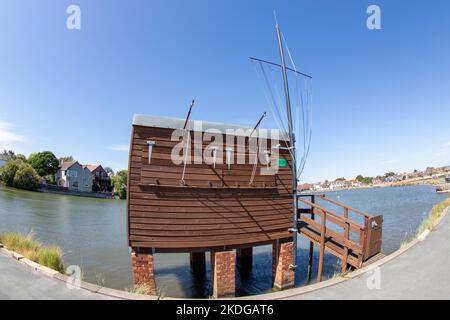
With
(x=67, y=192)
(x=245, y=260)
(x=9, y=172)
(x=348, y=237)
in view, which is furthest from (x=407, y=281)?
(x=67, y=192)

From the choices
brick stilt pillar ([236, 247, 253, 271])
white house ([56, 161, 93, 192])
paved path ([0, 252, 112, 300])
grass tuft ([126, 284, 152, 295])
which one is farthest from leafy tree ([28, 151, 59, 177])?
grass tuft ([126, 284, 152, 295])

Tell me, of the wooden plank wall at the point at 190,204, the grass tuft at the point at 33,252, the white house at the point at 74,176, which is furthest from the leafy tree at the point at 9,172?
the wooden plank wall at the point at 190,204

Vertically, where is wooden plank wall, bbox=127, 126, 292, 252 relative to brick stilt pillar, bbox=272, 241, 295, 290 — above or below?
above

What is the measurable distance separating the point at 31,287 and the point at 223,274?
507 cm

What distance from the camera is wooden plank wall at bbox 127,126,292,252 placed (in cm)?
749

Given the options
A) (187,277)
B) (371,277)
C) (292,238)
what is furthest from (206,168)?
(187,277)

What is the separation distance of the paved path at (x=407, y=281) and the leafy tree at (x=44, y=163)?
7599 cm

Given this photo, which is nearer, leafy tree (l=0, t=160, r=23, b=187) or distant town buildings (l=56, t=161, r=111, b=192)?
leafy tree (l=0, t=160, r=23, b=187)

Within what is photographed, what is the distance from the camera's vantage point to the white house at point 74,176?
6462 centimetres

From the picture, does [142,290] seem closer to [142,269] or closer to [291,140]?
[142,269]

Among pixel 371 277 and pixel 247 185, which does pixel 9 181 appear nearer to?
pixel 247 185

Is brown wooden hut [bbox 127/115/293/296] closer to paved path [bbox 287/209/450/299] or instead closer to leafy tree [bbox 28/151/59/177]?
paved path [bbox 287/209/450/299]

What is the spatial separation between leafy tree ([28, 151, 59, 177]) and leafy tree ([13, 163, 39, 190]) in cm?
1185

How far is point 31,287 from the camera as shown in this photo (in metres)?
4.70
